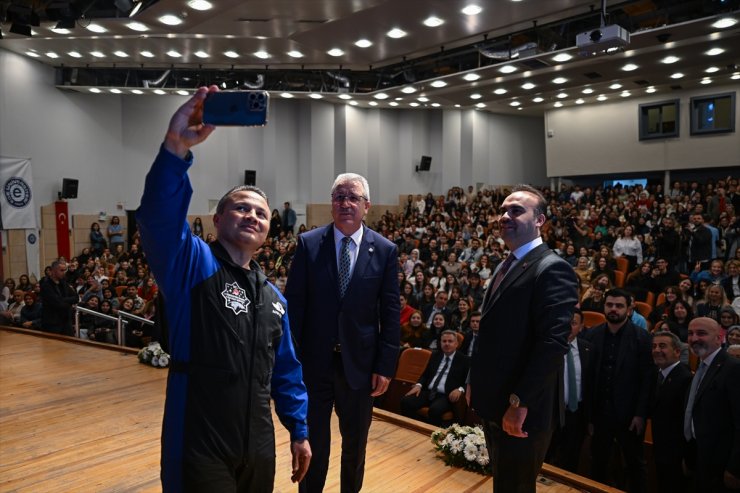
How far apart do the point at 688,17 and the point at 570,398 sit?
703 centimetres

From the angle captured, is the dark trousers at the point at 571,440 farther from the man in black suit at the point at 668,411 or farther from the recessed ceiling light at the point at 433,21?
the recessed ceiling light at the point at 433,21

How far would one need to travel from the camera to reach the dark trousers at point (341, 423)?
2.20 metres

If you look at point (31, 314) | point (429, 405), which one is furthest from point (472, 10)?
point (31, 314)

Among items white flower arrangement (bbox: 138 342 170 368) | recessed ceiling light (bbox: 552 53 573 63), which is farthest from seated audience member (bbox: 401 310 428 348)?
recessed ceiling light (bbox: 552 53 573 63)

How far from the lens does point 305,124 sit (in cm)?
1664

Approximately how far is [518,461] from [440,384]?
9.87 ft

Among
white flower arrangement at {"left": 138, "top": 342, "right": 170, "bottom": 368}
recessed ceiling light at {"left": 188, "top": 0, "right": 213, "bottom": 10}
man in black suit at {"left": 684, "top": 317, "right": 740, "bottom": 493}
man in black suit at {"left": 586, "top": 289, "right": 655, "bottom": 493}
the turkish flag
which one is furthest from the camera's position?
the turkish flag

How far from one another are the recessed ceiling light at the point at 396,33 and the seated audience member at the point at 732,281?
6.21 m

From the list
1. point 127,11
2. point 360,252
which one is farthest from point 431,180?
point 360,252

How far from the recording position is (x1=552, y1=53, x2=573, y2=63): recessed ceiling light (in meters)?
9.72

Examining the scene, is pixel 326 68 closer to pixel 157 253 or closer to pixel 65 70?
pixel 65 70

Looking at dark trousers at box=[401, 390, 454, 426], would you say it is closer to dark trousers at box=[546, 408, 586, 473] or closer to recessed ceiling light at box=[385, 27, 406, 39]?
dark trousers at box=[546, 408, 586, 473]

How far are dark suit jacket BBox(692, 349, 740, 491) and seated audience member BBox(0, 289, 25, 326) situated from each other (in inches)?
336

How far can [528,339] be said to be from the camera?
1.87 metres
